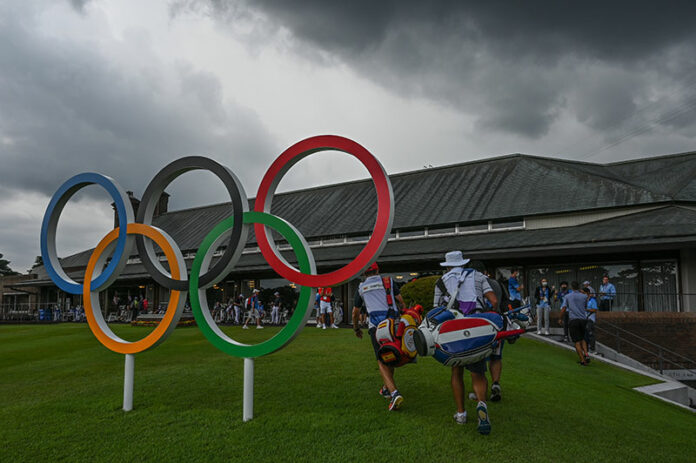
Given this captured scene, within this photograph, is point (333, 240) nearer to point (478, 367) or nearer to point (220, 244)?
point (220, 244)

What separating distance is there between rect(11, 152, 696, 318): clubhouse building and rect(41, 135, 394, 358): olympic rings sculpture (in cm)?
1220

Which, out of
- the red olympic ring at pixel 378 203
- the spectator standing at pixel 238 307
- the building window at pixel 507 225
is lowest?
the spectator standing at pixel 238 307

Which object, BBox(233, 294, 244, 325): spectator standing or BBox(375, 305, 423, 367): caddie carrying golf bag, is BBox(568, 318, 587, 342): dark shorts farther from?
BBox(233, 294, 244, 325): spectator standing

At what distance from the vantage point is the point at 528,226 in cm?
1872

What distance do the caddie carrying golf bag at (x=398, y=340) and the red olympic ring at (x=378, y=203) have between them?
833 mm

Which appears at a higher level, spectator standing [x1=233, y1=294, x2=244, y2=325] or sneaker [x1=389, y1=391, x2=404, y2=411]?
sneaker [x1=389, y1=391, x2=404, y2=411]

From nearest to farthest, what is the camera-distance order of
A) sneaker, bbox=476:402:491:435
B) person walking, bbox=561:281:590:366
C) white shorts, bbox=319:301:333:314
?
1. sneaker, bbox=476:402:491:435
2. person walking, bbox=561:281:590:366
3. white shorts, bbox=319:301:333:314

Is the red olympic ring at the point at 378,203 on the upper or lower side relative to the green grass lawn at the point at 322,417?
upper

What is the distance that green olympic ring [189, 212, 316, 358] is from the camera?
562 centimetres

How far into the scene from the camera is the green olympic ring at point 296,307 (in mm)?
5617

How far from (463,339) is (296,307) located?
191 cm

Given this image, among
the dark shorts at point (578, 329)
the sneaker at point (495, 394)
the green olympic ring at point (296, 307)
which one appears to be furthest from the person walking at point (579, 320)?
the green olympic ring at point (296, 307)

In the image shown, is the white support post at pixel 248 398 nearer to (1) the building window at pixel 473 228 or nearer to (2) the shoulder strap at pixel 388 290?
(2) the shoulder strap at pixel 388 290

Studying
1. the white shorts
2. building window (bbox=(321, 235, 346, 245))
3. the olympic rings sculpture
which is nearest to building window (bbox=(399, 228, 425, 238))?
building window (bbox=(321, 235, 346, 245))
